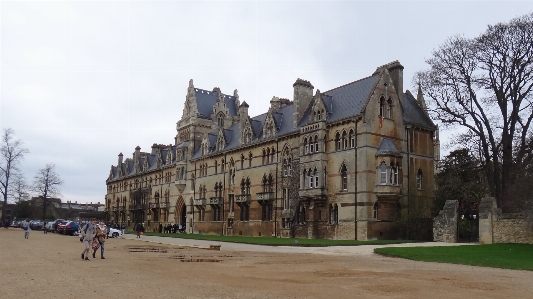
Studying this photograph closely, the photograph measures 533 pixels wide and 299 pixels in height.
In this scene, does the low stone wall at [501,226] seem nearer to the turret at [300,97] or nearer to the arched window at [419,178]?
the arched window at [419,178]

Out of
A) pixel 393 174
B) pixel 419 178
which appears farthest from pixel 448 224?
pixel 419 178

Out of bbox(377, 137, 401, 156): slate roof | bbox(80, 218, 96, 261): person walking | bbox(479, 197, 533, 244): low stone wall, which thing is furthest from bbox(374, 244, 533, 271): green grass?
bbox(80, 218, 96, 261): person walking

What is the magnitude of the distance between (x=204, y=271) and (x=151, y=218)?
2825 inches

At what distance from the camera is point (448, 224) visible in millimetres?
39406

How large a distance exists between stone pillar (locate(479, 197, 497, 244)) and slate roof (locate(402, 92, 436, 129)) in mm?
13180

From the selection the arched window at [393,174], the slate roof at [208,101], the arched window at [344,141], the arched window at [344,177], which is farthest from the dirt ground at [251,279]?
the slate roof at [208,101]

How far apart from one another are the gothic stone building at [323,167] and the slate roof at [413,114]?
0.47ft

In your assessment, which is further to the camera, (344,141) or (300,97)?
(300,97)

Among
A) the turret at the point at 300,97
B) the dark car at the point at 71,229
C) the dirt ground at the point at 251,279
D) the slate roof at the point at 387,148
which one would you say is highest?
the turret at the point at 300,97

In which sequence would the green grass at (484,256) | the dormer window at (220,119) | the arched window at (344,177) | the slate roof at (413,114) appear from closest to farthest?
the green grass at (484,256), the arched window at (344,177), the slate roof at (413,114), the dormer window at (220,119)

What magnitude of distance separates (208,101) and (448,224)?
175 feet

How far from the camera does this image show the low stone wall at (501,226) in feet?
112

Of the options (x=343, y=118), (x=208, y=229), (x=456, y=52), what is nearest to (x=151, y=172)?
(x=208, y=229)

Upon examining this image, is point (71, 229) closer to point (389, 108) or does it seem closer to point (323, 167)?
point (323, 167)
